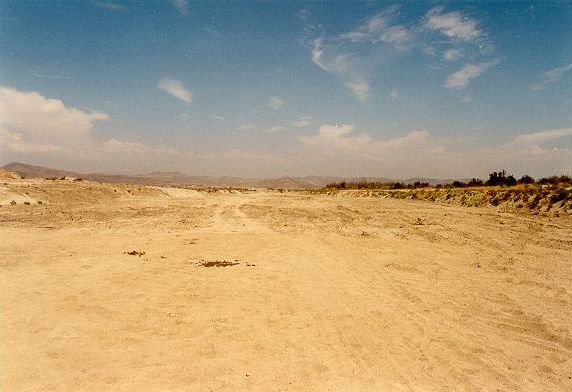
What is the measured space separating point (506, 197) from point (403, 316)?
25485 mm

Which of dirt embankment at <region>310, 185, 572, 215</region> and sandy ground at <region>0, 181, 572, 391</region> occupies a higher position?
dirt embankment at <region>310, 185, 572, 215</region>

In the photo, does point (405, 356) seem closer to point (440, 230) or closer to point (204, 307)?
point (204, 307)

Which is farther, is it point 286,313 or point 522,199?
point 522,199

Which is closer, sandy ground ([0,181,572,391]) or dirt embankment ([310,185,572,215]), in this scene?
sandy ground ([0,181,572,391])

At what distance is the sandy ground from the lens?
5.75 m

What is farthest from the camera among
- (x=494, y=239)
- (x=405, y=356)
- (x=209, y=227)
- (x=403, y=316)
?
(x=209, y=227)

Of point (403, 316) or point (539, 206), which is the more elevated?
point (539, 206)

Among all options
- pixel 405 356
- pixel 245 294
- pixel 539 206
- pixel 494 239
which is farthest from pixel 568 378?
pixel 539 206

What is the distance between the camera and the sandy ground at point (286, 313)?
18.9 ft

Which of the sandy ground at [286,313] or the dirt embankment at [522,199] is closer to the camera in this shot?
the sandy ground at [286,313]

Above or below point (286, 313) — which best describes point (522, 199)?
above

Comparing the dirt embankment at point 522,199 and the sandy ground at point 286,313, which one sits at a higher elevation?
the dirt embankment at point 522,199

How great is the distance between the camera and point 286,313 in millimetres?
8219

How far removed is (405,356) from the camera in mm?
6414
